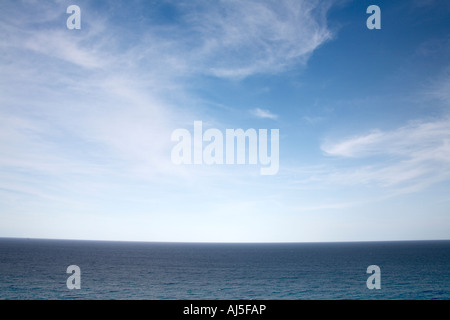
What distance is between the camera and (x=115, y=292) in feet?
111

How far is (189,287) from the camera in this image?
126ft

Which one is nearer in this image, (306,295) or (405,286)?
(306,295)

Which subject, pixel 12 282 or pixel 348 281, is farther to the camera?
pixel 348 281

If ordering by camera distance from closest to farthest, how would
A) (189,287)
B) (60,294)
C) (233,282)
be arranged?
(60,294), (189,287), (233,282)
